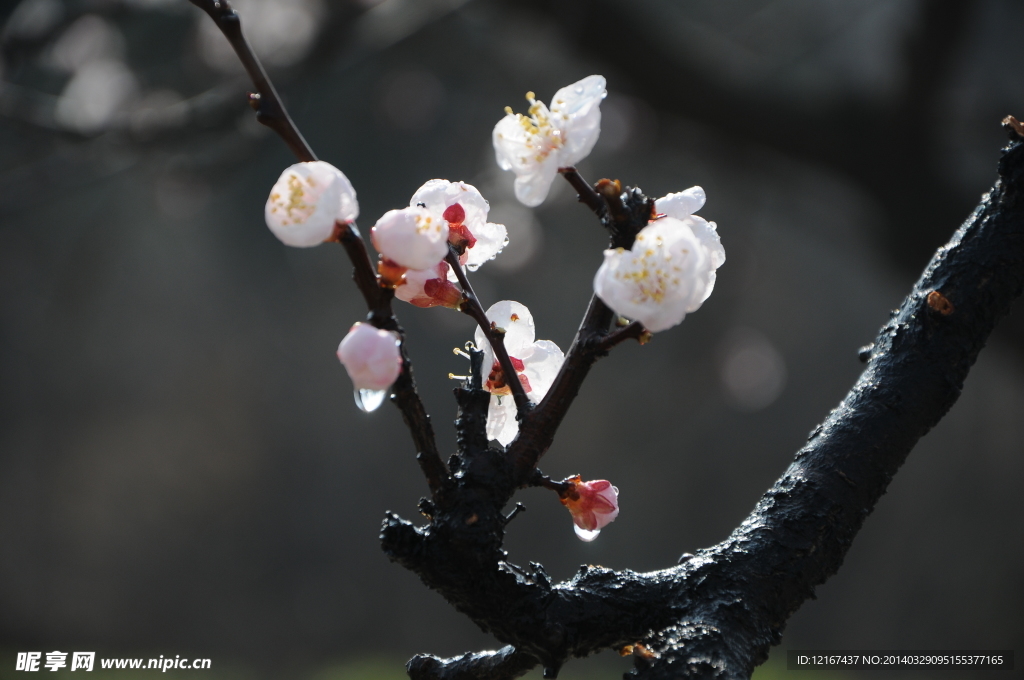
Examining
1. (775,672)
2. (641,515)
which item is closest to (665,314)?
(775,672)

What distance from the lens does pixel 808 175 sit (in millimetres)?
1595

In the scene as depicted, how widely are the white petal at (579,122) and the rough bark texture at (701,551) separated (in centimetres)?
1

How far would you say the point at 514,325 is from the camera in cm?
43

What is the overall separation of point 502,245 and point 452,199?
0.14 feet

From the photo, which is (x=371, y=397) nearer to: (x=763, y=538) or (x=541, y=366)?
(x=541, y=366)

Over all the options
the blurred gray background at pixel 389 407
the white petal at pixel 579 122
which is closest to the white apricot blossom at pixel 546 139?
the white petal at pixel 579 122

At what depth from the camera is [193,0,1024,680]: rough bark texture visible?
0.35 m

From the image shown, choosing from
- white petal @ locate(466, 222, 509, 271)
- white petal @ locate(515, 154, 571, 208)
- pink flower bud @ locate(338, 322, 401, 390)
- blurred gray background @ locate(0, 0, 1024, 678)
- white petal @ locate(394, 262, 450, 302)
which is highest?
blurred gray background @ locate(0, 0, 1024, 678)

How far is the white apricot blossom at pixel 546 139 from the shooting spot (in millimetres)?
340

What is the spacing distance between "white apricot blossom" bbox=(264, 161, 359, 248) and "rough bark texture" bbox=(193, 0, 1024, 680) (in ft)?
0.07

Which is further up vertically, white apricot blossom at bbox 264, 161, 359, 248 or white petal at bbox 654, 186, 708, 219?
white petal at bbox 654, 186, 708, 219

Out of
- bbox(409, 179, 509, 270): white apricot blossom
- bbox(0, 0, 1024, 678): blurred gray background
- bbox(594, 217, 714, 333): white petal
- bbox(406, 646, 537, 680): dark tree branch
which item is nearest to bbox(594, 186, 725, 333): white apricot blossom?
bbox(594, 217, 714, 333): white petal

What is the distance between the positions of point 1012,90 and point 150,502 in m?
3.77

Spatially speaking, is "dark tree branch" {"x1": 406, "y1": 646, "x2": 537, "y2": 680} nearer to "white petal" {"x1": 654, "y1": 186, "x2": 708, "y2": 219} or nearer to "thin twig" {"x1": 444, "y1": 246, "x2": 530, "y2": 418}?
"thin twig" {"x1": 444, "y1": 246, "x2": 530, "y2": 418}
